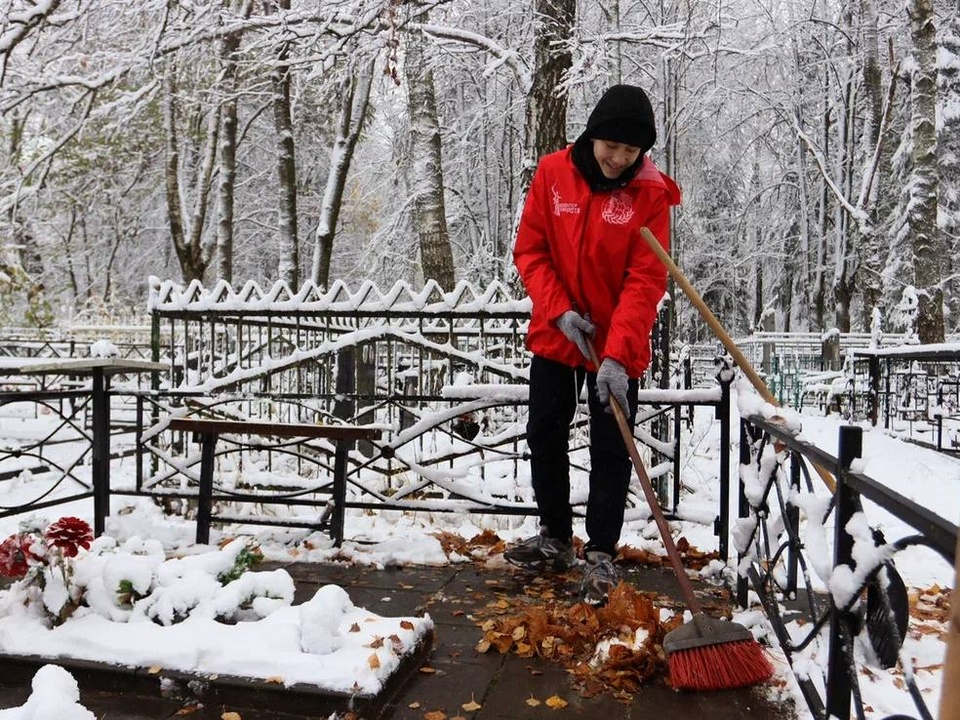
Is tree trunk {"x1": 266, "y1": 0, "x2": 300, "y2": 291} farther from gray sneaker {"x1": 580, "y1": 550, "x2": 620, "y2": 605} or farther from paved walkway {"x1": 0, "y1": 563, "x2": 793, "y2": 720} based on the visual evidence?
paved walkway {"x1": 0, "y1": 563, "x2": 793, "y2": 720}

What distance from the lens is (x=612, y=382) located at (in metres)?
3.27

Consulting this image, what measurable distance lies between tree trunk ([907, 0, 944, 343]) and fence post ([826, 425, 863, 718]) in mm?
12984

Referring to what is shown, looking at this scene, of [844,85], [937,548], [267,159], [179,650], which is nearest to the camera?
[937,548]

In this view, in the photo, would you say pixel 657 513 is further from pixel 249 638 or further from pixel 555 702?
pixel 249 638

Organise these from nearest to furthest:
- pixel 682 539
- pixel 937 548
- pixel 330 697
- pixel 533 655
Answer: pixel 937 548, pixel 330 697, pixel 533 655, pixel 682 539

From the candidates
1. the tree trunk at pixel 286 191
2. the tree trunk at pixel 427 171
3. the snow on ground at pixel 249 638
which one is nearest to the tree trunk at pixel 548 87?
the tree trunk at pixel 427 171

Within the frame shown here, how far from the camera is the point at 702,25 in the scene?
11.3 metres

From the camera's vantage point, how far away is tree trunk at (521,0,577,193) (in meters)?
7.67

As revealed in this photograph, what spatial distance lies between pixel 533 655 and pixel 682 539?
190 cm

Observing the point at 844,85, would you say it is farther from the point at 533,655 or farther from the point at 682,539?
the point at 533,655

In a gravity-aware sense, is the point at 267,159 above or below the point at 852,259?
above

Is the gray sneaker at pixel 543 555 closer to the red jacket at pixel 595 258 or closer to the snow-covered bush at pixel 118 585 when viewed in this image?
the red jacket at pixel 595 258

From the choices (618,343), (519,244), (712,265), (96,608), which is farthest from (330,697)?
(712,265)

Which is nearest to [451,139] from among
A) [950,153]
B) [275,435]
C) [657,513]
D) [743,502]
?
[950,153]
